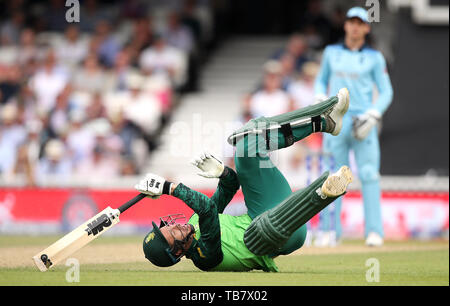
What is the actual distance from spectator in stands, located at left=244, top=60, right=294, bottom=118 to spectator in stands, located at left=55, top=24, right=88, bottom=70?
2.98 meters

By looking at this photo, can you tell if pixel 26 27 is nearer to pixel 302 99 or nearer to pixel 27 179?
pixel 27 179

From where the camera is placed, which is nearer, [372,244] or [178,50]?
[372,244]

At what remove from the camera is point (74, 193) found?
10.9 m

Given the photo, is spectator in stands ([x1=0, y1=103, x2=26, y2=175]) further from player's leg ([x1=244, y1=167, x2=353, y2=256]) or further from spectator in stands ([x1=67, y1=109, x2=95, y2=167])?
player's leg ([x1=244, y1=167, x2=353, y2=256])

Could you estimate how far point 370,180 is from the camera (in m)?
8.59

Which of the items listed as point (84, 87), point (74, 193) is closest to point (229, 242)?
point (74, 193)

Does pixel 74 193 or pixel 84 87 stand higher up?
pixel 84 87

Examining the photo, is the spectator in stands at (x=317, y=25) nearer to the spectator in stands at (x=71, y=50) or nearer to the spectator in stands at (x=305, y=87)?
the spectator in stands at (x=305, y=87)

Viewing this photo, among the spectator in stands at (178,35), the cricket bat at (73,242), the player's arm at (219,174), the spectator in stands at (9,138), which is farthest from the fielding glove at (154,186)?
the spectator in stands at (178,35)

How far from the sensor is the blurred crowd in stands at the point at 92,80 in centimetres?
1192

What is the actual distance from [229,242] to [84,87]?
7305 millimetres

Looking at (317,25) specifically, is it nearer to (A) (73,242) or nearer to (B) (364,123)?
(B) (364,123)

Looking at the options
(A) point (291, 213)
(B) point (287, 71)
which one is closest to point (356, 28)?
(A) point (291, 213)

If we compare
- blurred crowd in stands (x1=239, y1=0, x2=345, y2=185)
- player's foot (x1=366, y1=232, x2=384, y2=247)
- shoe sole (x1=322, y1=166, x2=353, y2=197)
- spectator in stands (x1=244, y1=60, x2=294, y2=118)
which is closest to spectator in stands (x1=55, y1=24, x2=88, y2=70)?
blurred crowd in stands (x1=239, y1=0, x2=345, y2=185)
